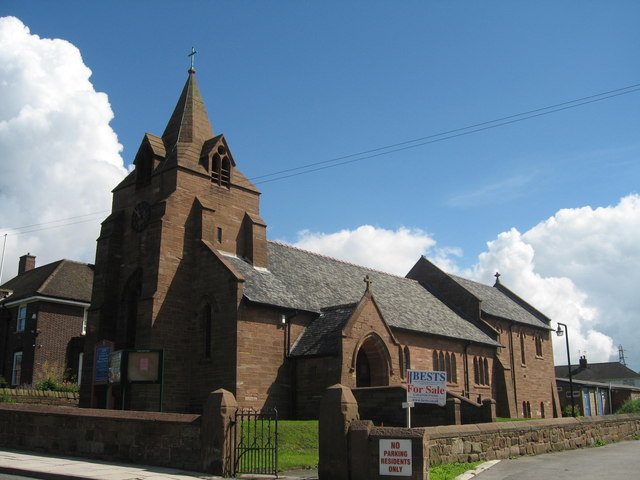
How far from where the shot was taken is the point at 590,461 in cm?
1794

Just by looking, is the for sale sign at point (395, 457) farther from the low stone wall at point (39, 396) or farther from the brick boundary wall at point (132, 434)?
the low stone wall at point (39, 396)

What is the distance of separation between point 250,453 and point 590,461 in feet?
32.1

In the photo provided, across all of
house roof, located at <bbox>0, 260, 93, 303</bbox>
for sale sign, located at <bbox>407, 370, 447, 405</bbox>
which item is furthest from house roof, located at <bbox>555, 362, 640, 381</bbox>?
for sale sign, located at <bbox>407, 370, 447, 405</bbox>

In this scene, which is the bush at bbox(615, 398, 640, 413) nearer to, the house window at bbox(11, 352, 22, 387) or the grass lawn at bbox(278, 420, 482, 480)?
the grass lawn at bbox(278, 420, 482, 480)

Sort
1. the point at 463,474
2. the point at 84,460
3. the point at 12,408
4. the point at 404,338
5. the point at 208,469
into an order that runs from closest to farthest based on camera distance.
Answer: the point at 463,474 → the point at 208,469 → the point at 84,460 → the point at 12,408 → the point at 404,338

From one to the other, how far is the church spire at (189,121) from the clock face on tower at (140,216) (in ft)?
11.4

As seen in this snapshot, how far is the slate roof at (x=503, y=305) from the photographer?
167ft

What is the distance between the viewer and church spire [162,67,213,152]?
33625 millimetres

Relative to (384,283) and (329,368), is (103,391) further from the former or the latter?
(384,283)

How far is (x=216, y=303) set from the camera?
29203mm

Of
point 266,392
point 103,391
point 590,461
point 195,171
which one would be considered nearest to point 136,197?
point 195,171

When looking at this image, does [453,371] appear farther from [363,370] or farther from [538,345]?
[538,345]

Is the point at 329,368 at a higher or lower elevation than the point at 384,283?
lower

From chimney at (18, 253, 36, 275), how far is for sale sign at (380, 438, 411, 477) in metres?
47.2
